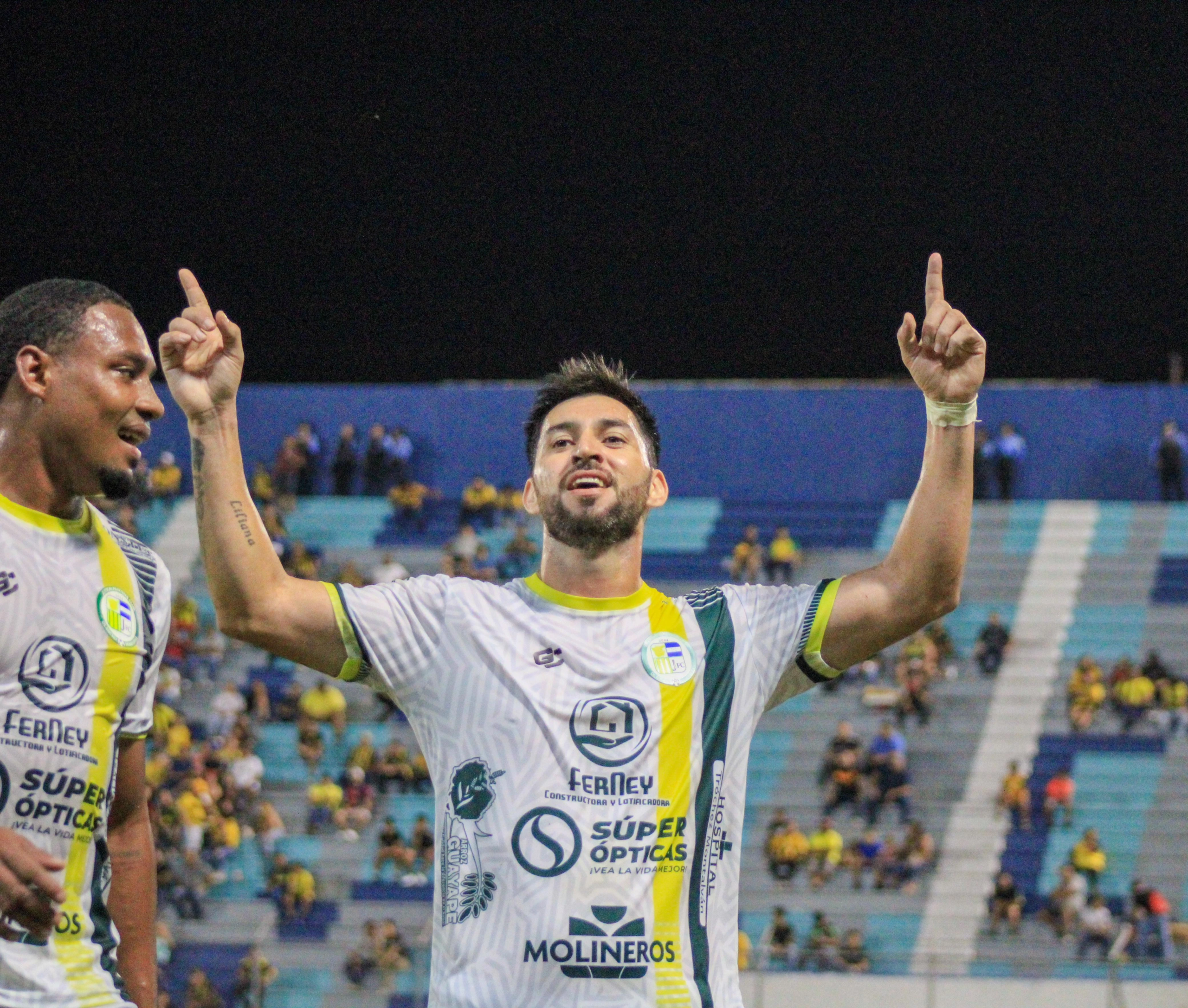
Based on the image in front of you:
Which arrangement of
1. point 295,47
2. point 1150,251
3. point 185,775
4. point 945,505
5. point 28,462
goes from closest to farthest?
point 28,462, point 945,505, point 185,775, point 295,47, point 1150,251

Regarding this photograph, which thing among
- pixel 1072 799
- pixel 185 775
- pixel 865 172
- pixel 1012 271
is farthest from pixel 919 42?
pixel 185 775

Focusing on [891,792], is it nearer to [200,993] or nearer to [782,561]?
[782,561]

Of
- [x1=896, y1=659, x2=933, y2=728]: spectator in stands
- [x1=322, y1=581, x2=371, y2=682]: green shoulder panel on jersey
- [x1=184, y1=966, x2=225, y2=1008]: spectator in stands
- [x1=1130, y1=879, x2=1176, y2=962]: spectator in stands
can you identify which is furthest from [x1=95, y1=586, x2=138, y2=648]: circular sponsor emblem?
[x1=896, y1=659, x2=933, y2=728]: spectator in stands

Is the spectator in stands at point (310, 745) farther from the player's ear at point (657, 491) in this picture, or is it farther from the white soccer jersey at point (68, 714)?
the white soccer jersey at point (68, 714)

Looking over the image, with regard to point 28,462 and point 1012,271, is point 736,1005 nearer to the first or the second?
point 28,462

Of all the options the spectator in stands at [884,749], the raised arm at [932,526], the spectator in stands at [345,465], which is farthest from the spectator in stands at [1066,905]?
the raised arm at [932,526]

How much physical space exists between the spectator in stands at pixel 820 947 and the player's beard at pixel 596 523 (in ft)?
36.0

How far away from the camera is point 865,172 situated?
1158 inches

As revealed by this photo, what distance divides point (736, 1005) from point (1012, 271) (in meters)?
28.4

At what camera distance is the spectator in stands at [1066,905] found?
65.0 feet

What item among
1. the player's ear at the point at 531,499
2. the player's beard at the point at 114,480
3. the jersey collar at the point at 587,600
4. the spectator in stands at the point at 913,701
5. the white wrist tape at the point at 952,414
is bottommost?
the jersey collar at the point at 587,600

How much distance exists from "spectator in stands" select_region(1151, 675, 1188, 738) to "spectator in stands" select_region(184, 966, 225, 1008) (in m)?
14.2

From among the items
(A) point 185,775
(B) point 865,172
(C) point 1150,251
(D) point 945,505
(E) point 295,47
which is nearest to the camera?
(D) point 945,505

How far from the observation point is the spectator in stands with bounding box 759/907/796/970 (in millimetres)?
14773
